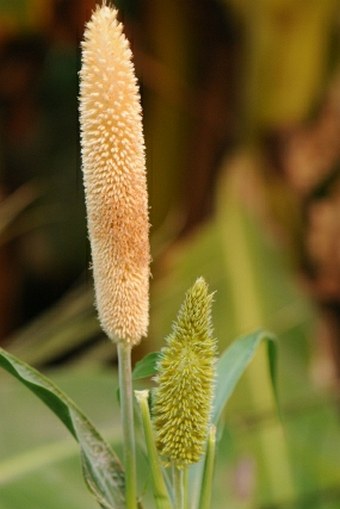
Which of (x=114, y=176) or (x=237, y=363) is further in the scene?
(x=237, y=363)

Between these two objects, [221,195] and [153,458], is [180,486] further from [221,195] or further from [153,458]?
[221,195]

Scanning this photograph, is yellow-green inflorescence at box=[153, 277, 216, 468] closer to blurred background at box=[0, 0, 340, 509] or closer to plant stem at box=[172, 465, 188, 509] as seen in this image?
plant stem at box=[172, 465, 188, 509]

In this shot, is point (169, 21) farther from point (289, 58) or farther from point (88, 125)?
point (88, 125)

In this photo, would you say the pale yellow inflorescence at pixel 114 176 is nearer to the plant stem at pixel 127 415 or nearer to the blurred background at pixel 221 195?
the plant stem at pixel 127 415

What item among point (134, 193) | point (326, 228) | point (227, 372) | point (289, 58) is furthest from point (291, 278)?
point (134, 193)

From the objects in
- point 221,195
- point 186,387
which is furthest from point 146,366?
point 221,195

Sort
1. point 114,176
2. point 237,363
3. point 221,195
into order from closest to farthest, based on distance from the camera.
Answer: point 114,176 → point 237,363 → point 221,195
